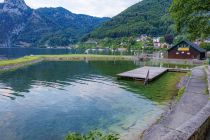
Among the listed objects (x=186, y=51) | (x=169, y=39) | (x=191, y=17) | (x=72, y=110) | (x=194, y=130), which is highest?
(x=169, y=39)

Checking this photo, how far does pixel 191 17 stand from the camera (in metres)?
30.0

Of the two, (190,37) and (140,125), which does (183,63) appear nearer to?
(190,37)

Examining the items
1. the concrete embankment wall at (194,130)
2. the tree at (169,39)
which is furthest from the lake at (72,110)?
the tree at (169,39)

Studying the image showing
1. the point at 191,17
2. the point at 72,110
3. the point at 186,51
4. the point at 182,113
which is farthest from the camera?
the point at 186,51

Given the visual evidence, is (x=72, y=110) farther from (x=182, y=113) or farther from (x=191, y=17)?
(x=191, y=17)

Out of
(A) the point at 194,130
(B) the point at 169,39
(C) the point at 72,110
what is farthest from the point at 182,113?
(B) the point at 169,39

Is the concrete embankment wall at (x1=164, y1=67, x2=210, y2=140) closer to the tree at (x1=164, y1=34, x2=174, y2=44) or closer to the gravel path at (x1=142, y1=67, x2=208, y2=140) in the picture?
the gravel path at (x1=142, y1=67, x2=208, y2=140)

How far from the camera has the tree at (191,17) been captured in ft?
92.7

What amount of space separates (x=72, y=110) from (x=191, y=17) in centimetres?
1947

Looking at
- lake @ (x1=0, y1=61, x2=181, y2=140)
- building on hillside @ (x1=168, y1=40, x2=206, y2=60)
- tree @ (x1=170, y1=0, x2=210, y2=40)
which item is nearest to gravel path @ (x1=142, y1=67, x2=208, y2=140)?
lake @ (x1=0, y1=61, x2=181, y2=140)

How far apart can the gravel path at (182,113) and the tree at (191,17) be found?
25.9ft

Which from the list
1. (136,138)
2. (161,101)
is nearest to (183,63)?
(161,101)

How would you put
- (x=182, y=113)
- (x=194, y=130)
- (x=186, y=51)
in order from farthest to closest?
(x=186, y=51) → (x=182, y=113) → (x=194, y=130)

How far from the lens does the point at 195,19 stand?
30094 millimetres
